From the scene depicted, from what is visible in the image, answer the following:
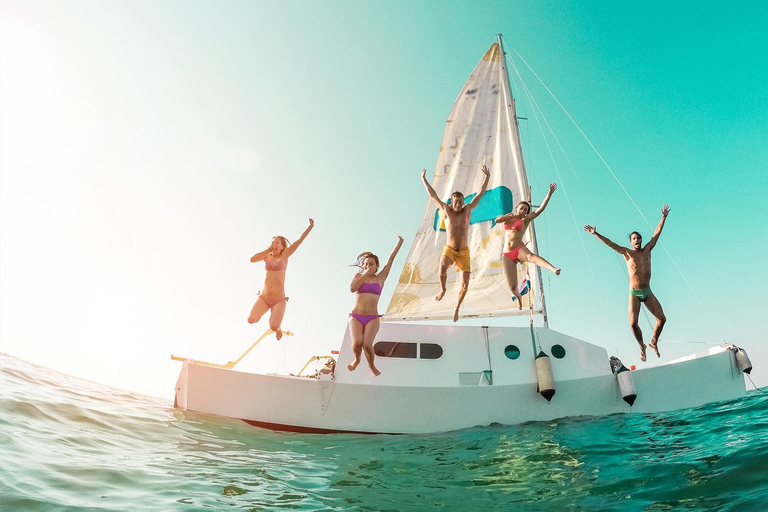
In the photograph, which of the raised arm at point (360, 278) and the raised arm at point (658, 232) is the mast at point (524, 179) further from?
the raised arm at point (360, 278)

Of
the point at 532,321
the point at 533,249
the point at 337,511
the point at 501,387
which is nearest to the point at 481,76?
the point at 533,249

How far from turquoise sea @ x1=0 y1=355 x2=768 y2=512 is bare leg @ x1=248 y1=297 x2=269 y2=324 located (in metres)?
2.49

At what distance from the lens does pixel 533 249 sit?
13.2 m

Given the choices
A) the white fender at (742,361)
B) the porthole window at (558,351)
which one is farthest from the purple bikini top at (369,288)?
the white fender at (742,361)

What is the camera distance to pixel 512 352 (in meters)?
11.3

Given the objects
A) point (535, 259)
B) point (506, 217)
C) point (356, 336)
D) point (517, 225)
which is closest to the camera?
point (356, 336)

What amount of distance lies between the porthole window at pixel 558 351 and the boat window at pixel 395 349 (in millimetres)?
3680

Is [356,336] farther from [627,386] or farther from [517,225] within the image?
[627,386]

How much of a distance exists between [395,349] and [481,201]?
640 centimetres

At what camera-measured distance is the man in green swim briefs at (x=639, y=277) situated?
407 inches

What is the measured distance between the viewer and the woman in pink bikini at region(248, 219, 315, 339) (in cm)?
1059

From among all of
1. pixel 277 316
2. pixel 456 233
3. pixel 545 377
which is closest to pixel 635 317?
pixel 545 377

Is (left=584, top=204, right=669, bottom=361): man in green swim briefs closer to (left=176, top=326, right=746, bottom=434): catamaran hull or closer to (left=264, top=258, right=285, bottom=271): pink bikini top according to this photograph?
(left=176, top=326, right=746, bottom=434): catamaran hull

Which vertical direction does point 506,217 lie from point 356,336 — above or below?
above
